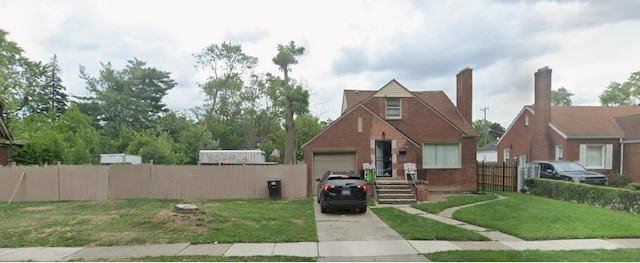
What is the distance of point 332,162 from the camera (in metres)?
17.4

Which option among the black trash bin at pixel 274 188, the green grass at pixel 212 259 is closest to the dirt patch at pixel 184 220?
the green grass at pixel 212 259

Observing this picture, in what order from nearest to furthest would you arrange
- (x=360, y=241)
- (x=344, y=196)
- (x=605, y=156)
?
(x=360, y=241) → (x=344, y=196) → (x=605, y=156)

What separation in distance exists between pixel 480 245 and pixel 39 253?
905 centimetres

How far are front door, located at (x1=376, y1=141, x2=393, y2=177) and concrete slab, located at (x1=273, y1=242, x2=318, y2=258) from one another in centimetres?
1087

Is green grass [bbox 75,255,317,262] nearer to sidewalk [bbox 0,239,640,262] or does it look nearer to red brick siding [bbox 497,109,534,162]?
sidewalk [bbox 0,239,640,262]

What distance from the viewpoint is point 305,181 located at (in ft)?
53.6

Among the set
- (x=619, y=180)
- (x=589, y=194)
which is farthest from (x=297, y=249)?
(x=619, y=180)

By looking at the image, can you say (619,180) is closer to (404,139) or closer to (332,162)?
(404,139)

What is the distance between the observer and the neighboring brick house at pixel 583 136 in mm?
22031

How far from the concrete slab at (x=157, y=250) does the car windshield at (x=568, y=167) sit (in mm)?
17791

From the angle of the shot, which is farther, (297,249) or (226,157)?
(226,157)

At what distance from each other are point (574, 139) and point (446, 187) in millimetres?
10682

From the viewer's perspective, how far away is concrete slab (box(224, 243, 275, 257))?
22.3 ft

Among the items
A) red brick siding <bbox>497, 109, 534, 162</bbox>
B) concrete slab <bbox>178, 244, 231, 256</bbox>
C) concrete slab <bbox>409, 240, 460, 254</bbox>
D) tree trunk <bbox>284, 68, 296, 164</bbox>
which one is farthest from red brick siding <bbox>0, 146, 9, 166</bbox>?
red brick siding <bbox>497, 109, 534, 162</bbox>
